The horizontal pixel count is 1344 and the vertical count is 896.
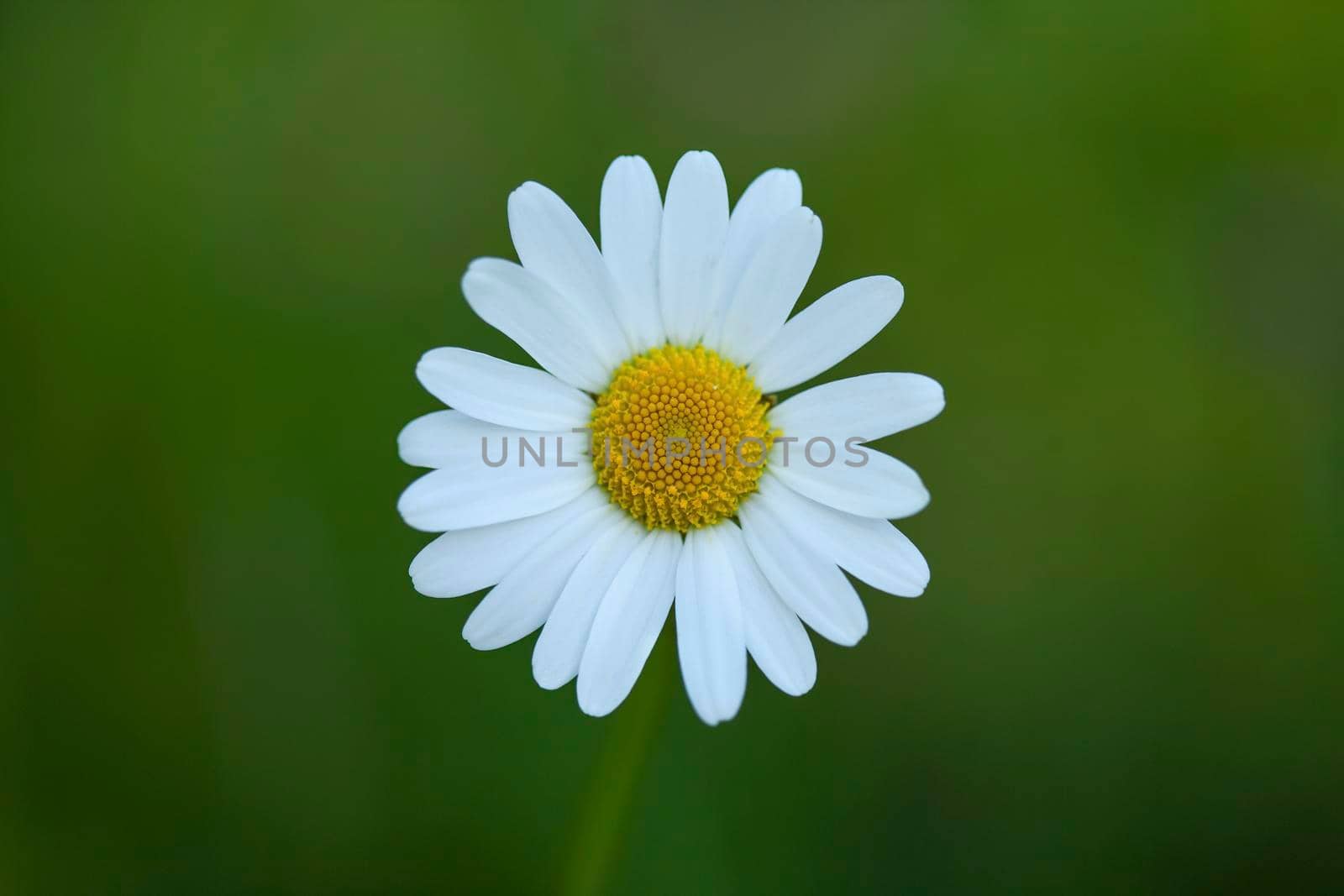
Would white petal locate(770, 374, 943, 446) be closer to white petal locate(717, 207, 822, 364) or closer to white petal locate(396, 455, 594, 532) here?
white petal locate(717, 207, 822, 364)

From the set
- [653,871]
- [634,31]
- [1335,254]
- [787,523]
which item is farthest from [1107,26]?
[653,871]

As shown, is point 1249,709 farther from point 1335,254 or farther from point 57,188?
point 57,188

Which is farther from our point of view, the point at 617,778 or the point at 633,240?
the point at 617,778

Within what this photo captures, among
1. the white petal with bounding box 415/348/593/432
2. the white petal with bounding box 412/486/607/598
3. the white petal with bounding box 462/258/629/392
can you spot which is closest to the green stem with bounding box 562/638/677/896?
the white petal with bounding box 412/486/607/598

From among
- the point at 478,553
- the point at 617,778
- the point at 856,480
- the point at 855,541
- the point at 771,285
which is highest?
the point at 771,285

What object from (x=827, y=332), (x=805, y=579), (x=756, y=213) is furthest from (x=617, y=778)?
(x=756, y=213)

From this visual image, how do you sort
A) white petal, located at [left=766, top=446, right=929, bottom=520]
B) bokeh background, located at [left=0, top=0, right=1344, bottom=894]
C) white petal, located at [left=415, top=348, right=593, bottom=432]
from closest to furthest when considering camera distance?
white petal, located at [left=766, top=446, right=929, bottom=520] → white petal, located at [left=415, top=348, right=593, bottom=432] → bokeh background, located at [left=0, top=0, right=1344, bottom=894]

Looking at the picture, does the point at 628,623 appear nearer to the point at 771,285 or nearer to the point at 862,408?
the point at 862,408

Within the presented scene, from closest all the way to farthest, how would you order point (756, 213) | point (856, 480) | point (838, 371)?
point (856, 480), point (756, 213), point (838, 371)
